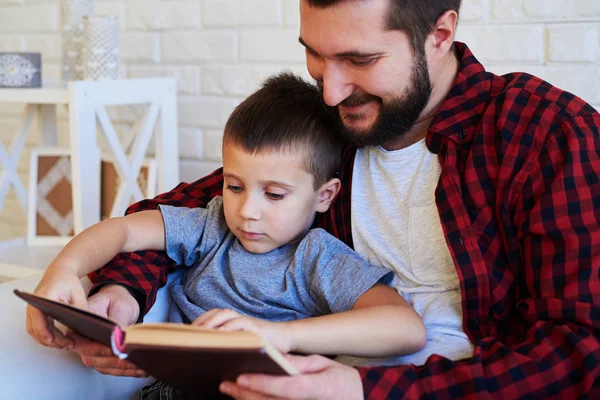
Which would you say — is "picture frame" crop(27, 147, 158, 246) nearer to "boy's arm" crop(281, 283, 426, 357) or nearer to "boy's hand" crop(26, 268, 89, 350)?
"boy's hand" crop(26, 268, 89, 350)

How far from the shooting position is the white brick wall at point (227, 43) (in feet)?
5.52

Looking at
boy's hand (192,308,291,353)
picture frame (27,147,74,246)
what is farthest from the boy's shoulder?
picture frame (27,147,74,246)

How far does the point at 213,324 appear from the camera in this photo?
999 mm

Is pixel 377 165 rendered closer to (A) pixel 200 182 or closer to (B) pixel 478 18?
(A) pixel 200 182

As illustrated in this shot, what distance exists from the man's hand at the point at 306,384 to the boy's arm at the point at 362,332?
66mm

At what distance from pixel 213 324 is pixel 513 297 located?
458 mm

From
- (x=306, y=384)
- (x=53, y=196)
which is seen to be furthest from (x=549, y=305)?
(x=53, y=196)

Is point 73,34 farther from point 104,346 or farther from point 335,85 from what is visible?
point 104,346

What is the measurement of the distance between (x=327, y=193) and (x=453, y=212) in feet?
0.84

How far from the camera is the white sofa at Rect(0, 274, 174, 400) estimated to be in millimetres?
1137

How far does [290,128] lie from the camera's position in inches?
50.4

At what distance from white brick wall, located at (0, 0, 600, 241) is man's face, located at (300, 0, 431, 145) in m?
0.55

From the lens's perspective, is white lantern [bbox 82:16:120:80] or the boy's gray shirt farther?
white lantern [bbox 82:16:120:80]

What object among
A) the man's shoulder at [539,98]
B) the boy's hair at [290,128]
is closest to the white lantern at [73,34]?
the boy's hair at [290,128]
